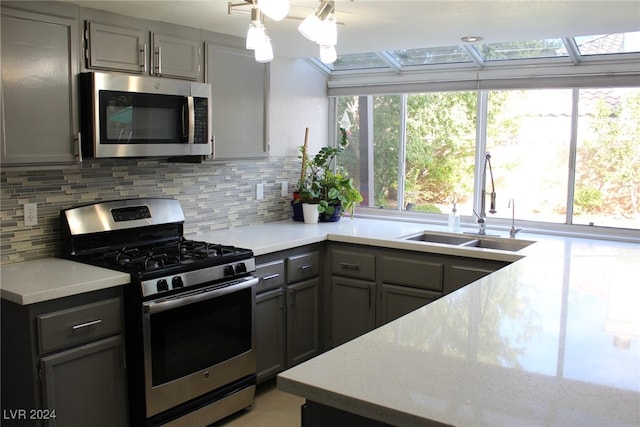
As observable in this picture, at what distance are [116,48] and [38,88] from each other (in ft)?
1.48

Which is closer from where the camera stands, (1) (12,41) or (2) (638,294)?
(2) (638,294)

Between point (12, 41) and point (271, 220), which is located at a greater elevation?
point (12, 41)

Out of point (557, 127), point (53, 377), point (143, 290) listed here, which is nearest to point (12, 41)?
point (143, 290)

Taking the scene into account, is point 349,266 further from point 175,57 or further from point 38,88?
point 38,88

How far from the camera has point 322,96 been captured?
4855 millimetres

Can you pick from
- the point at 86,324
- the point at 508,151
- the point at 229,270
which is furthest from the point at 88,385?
the point at 508,151

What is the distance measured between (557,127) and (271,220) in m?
2.06

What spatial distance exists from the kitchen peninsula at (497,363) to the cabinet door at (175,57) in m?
1.92

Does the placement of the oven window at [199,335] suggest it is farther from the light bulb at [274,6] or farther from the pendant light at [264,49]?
the light bulb at [274,6]

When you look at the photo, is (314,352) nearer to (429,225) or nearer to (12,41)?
(429,225)

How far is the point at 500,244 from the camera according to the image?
385cm

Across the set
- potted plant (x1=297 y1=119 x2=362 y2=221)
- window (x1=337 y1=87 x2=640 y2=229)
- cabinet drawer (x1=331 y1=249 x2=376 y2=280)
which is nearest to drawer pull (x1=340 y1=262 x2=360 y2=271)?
cabinet drawer (x1=331 y1=249 x2=376 y2=280)

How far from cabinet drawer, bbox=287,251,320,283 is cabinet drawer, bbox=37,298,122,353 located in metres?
1.20

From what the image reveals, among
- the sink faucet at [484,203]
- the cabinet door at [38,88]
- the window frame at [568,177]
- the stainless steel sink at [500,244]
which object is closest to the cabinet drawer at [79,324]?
the cabinet door at [38,88]
